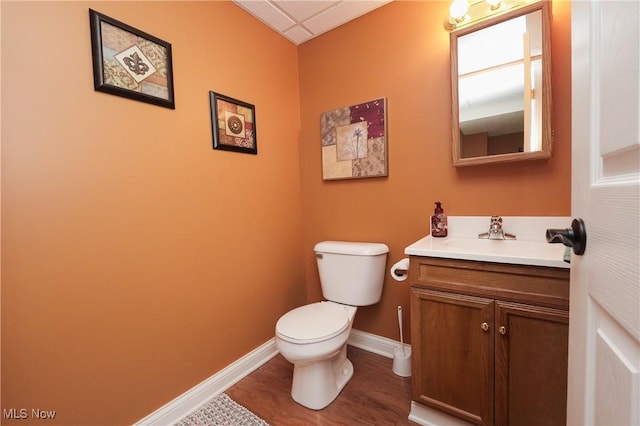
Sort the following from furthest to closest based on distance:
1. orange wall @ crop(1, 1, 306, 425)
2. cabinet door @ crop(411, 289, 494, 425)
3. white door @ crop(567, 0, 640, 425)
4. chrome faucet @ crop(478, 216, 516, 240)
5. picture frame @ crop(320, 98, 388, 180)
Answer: picture frame @ crop(320, 98, 388, 180) < chrome faucet @ crop(478, 216, 516, 240) < cabinet door @ crop(411, 289, 494, 425) < orange wall @ crop(1, 1, 306, 425) < white door @ crop(567, 0, 640, 425)

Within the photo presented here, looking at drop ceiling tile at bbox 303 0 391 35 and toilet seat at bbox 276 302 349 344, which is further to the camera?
drop ceiling tile at bbox 303 0 391 35

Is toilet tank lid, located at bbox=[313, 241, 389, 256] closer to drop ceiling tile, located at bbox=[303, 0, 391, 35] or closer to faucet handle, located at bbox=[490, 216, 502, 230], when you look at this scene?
faucet handle, located at bbox=[490, 216, 502, 230]

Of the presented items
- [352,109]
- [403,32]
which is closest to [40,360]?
[352,109]

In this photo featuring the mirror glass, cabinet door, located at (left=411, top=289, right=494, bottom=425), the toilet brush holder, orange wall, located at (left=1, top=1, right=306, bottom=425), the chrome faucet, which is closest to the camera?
orange wall, located at (left=1, top=1, right=306, bottom=425)

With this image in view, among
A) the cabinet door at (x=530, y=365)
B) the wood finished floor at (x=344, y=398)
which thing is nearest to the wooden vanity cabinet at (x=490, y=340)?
the cabinet door at (x=530, y=365)

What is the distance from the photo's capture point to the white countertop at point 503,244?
1.00m

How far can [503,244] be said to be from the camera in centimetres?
126

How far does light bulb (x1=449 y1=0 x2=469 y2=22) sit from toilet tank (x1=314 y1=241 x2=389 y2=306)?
4.24 ft

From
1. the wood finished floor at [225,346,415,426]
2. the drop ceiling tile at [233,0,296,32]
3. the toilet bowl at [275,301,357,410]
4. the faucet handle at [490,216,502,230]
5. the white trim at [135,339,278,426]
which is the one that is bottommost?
the wood finished floor at [225,346,415,426]

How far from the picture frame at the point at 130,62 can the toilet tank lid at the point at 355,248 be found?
1.15 meters

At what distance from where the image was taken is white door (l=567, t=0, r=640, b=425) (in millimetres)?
350

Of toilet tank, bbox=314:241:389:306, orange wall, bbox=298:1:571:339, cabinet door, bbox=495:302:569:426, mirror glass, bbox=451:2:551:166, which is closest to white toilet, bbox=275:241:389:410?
toilet tank, bbox=314:241:389:306

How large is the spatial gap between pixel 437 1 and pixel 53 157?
1.96 metres

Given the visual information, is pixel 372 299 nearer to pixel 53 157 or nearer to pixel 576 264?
pixel 576 264
